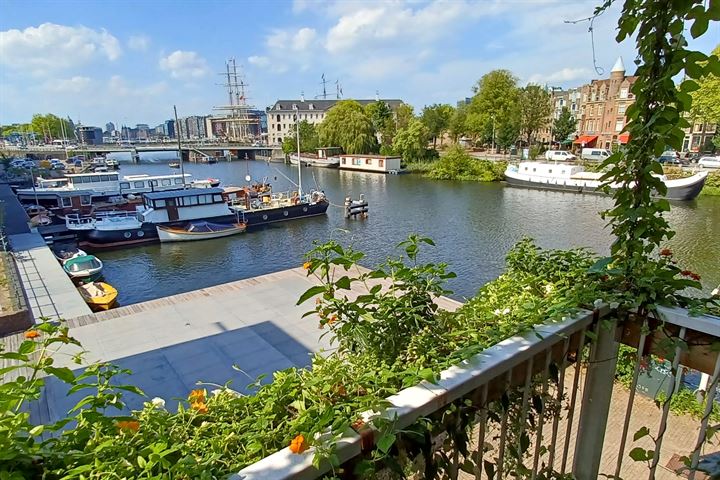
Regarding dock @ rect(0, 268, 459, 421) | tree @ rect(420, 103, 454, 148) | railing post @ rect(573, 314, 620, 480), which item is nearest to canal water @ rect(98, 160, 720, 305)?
dock @ rect(0, 268, 459, 421)

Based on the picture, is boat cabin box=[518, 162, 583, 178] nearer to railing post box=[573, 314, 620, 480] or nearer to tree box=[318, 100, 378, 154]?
tree box=[318, 100, 378, 154]

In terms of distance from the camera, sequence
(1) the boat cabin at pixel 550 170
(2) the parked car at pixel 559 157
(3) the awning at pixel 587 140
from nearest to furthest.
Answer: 1. (1) the boat cabin at pixel 550 170
2. (2) the parked car at pixel 559 157
3. (3) the awning at pixel 587 140

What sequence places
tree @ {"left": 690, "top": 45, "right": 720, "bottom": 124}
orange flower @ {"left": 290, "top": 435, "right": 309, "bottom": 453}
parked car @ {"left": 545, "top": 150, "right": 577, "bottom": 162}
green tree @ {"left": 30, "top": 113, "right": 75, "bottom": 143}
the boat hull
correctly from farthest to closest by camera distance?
green tree @ {"left": 30, "top": 113, "right": 75, "bottom": 143}
parked car @ {"left": 545, "top": 150, "right": 577, "bottom": 162}
tree @ {"left": 690, "top": 45, "right": 720, "bottom": 124}
the boat hull
orange flower @ {"left": 290, "top": 435, "right": 309, "bottom": 453}

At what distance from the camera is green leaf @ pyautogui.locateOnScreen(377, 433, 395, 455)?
89 centimetres

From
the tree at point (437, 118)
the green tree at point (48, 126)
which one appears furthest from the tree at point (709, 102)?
the green tree at point (48, 126)

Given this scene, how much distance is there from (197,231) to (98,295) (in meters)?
7.14

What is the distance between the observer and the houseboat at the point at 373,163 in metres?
36.7

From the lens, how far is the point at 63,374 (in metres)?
0.93

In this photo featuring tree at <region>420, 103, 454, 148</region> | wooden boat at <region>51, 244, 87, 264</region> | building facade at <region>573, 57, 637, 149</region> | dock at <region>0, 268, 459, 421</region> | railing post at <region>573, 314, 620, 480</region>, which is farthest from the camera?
tree at <region>420, 103, 454, 148</region>

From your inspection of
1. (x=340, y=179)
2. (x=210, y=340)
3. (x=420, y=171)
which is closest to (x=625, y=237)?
(x=210, y=340)

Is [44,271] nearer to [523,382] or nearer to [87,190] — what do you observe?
[87,190]

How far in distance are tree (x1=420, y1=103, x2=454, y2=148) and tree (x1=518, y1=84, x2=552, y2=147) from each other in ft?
30.3

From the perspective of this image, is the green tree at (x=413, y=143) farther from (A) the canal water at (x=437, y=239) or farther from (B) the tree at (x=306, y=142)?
(A) the canal water at (x=437, y=239)

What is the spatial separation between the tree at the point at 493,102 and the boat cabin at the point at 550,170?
45.7 feet
